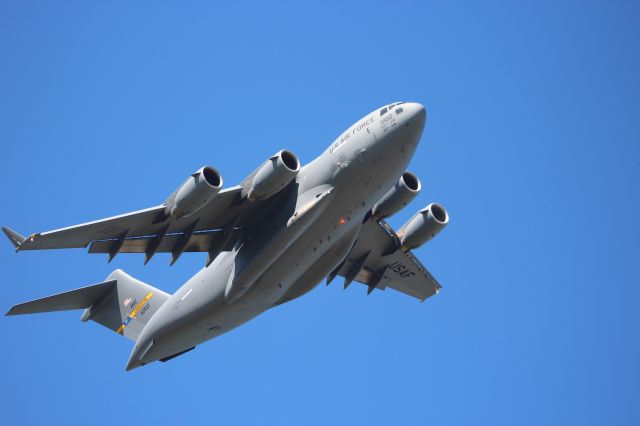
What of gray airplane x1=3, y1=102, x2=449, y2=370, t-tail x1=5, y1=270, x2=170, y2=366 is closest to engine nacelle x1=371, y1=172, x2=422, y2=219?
gray airplane x1=3, y1=102, x2=449, y2=370

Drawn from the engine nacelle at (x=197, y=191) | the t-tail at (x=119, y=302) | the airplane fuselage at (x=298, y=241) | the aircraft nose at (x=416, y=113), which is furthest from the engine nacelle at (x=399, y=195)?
the t-tail at (x=119, y=302)

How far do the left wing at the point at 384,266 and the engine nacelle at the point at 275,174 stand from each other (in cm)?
346

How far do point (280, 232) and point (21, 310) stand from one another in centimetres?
572

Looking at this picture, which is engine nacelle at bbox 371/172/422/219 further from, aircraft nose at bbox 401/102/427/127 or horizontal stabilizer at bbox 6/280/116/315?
horizontal stabilizer at bbox 6/280/116/315

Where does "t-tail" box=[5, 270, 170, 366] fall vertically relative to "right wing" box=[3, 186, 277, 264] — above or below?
below

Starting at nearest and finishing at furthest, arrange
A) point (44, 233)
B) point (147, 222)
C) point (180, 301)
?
point (44, 233)
point (147, 222)
point (180, 301)

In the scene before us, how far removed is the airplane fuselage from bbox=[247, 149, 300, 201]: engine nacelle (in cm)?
52

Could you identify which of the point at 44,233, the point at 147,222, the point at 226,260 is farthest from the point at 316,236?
the point at 44,233

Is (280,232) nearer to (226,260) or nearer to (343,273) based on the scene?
(226,260)

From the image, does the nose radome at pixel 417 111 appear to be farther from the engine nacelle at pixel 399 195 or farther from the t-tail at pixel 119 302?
the t-tail at pixel 119 302

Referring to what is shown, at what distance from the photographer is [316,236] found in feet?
54.1

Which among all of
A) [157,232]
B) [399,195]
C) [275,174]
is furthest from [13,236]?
[399,195]

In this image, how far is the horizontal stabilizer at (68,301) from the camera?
18.1 m

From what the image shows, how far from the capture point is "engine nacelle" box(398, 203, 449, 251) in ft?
61.8
